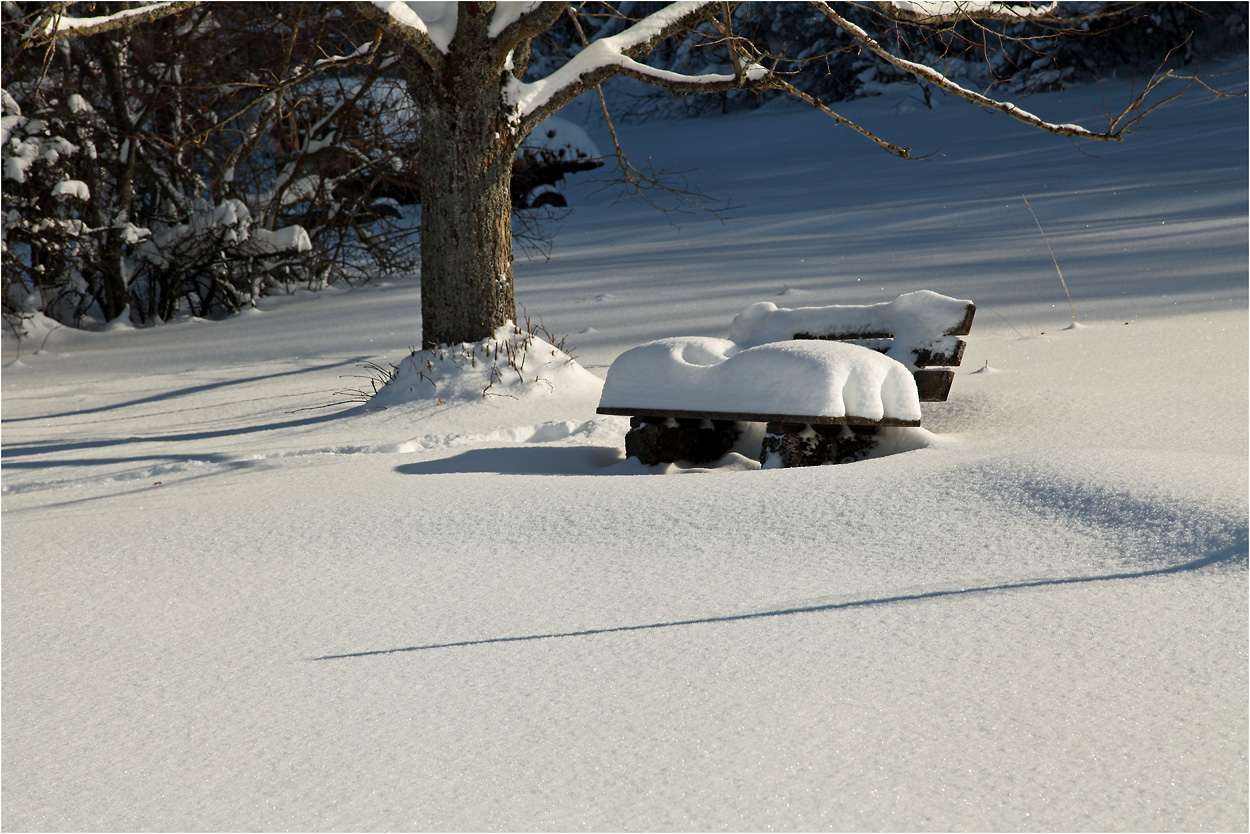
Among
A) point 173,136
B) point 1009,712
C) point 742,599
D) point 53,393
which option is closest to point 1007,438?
point 742,599

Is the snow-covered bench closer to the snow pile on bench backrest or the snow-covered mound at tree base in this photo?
the snow pile on bench backrest

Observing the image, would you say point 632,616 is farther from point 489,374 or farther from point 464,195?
point 464,195

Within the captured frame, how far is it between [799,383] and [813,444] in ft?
0.81

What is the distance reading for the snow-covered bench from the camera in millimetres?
3512

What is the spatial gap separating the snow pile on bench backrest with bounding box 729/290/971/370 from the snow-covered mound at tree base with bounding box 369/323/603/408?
1082mm

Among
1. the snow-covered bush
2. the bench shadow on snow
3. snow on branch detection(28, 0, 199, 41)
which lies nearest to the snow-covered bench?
the bench shadow on snow

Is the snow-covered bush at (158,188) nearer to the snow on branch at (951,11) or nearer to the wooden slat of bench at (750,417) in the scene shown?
the snow on branch at (951,11)

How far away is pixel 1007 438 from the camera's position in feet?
11.3

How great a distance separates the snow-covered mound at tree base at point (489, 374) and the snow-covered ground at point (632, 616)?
0.09 meters

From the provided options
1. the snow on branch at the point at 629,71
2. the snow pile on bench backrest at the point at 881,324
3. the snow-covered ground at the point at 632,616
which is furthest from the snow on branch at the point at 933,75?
the snow-covered ground at the point at 632,616

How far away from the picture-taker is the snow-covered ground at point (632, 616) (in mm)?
1515

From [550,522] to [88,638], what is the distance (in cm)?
119

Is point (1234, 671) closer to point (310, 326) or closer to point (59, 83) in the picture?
point (310, 326)

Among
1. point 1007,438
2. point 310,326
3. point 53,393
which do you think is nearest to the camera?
point 1007,438
